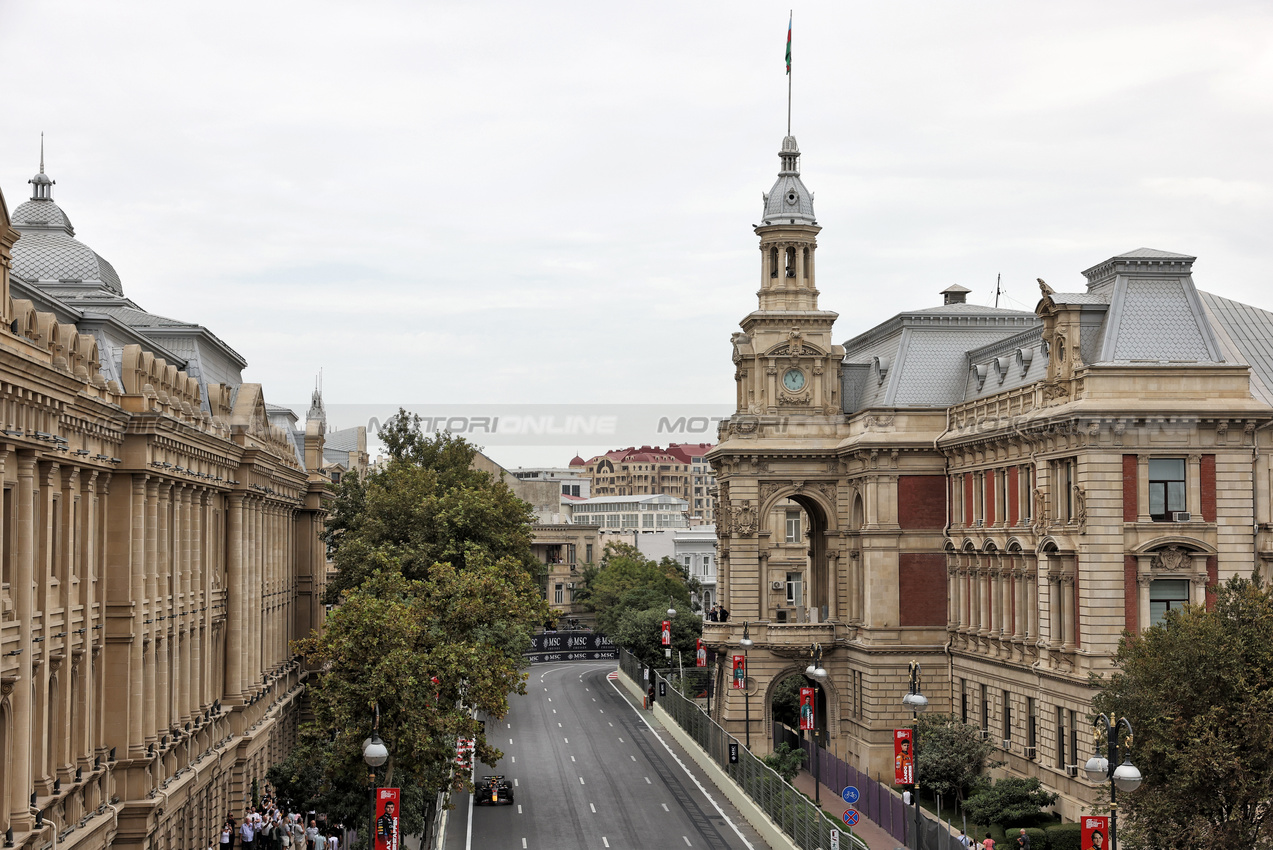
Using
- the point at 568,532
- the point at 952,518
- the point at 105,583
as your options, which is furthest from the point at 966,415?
the point at 568,532

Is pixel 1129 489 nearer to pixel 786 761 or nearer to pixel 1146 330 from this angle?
pixel 1146 330

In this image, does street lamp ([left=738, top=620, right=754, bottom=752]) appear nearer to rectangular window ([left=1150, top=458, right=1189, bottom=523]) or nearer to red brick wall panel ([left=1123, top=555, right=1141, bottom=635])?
red brick wall panel ([left=1123, top=555, right=1141, bottom=635])

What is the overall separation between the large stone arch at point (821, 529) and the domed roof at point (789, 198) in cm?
1341

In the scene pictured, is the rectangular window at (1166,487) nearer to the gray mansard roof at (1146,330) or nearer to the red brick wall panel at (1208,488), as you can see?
the red brick wall panel at (1208,488)

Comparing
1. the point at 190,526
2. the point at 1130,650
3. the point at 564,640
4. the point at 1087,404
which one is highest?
the point at 1087,404

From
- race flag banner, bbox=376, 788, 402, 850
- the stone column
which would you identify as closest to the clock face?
the stone column

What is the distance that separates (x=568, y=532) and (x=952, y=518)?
354 feet

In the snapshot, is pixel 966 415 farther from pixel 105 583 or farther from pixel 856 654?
pixel 105 583

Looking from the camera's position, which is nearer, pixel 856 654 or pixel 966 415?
pixel 966 415

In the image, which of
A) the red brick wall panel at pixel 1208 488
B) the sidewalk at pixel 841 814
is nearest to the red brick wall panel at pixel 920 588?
the sidewalk at pixel 841 814

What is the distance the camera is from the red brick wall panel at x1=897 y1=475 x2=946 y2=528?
65188mm

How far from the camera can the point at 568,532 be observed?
169500 mm

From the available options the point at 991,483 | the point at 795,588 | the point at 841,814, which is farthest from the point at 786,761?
the point at 795,588

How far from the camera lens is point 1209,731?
3422 cm
